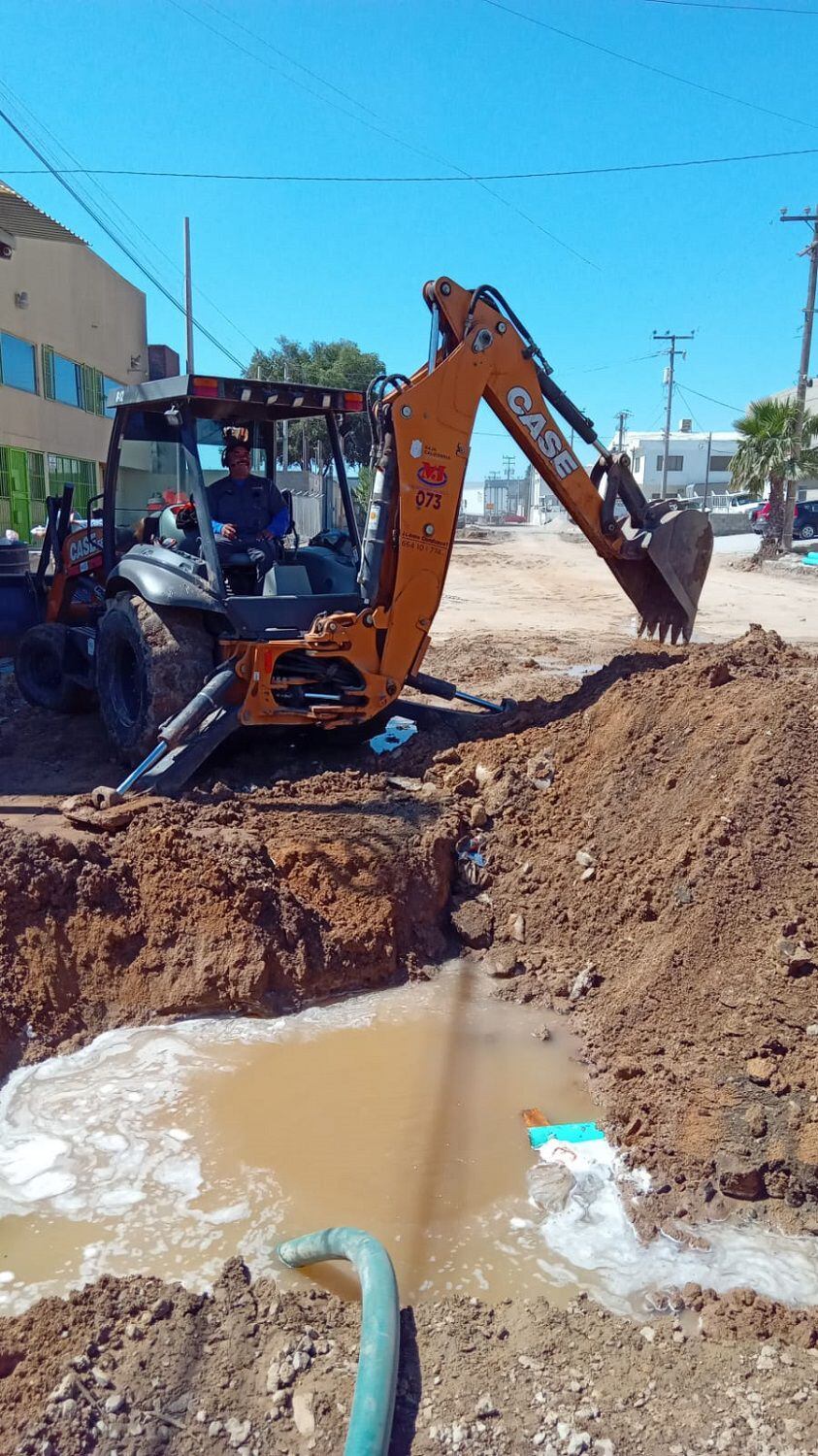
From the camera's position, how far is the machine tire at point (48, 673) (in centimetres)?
845

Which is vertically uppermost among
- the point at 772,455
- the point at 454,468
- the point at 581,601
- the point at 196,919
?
the point at 772,455

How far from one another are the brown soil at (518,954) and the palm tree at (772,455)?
20415 mm

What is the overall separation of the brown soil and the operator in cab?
133cm

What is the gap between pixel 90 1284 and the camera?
120 inches

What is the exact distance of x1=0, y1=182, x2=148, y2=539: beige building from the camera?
70.2 ft

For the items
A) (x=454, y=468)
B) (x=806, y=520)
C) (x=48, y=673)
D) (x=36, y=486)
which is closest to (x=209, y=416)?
(x=454, y=468)

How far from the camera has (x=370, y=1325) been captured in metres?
2.75

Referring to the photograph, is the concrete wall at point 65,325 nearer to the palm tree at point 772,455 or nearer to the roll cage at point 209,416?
the roll cage at point 209,416

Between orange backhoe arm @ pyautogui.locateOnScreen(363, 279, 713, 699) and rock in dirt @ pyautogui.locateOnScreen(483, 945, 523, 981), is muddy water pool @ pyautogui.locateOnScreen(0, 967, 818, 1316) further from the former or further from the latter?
orange backhoe arm @ pyautogui.locateOnScreen(363, 279, 713, 699)

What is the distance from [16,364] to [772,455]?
17.7 metres

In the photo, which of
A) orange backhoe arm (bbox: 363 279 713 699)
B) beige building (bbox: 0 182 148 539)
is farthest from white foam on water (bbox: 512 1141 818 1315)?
beige building (bbox: 0 182 148 539)

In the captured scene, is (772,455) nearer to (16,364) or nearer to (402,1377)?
(16,364)

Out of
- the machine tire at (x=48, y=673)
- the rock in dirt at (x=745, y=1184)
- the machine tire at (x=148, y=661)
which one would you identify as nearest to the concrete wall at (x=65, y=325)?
the machine tire at (x=48, y=673)

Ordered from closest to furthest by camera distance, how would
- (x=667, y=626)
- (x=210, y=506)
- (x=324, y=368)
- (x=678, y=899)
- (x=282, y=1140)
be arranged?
(x=282, y=1140), (x=678, y=899), (x=210, y=506), (x=667, y=626), (x=324, y=368)
